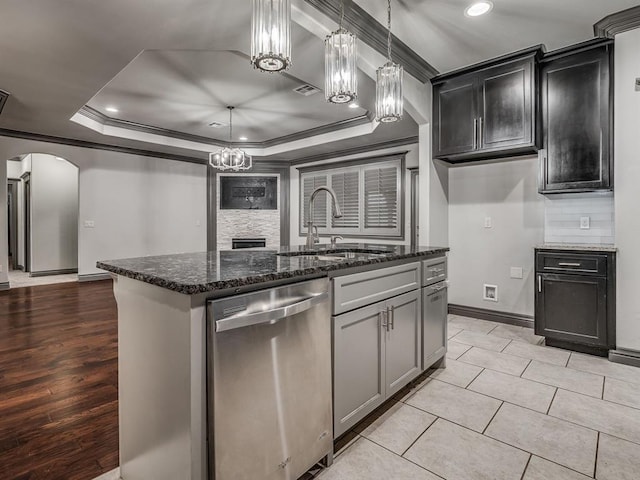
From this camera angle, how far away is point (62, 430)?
186cm

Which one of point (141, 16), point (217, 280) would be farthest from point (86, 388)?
point (141, 16)

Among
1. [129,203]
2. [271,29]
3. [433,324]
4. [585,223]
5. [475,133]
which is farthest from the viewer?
[129,203]

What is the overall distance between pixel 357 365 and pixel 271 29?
1.63 meters

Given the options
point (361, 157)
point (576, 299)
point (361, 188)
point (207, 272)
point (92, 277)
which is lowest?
point (92, 277)

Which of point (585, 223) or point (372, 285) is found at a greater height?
point (585, 223)

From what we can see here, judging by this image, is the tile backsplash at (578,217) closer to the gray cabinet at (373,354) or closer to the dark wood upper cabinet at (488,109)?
the dark wood upper cabinet at (488,109)

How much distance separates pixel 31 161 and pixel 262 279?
822 cm

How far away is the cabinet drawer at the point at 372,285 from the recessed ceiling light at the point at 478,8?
6.54 feet

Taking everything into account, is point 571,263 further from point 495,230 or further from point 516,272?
point 495,230

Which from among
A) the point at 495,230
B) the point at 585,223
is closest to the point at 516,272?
the point at 495,230

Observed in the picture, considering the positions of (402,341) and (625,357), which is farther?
(625,357)

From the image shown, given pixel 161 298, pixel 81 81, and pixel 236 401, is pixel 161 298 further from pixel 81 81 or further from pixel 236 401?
pixel 81 81

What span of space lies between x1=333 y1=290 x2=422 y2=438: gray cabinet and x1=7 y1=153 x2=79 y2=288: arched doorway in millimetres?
6743

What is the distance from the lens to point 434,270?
2.50 meters
